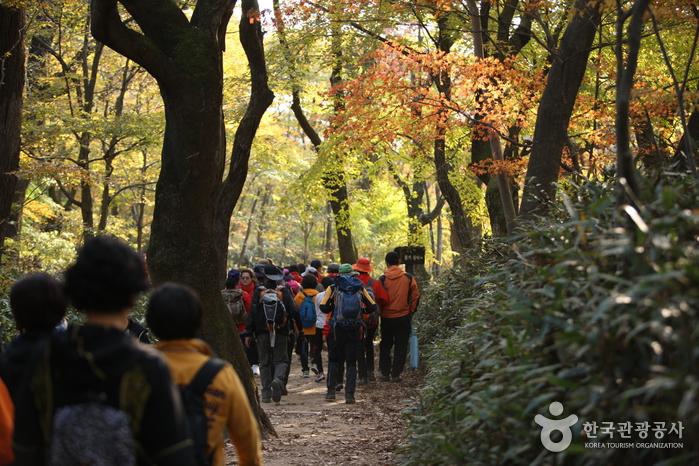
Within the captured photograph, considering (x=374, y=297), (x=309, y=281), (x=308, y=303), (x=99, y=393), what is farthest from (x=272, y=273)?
(x=99, y=393)

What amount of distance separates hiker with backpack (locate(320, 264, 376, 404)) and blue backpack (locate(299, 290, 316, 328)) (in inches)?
61.7

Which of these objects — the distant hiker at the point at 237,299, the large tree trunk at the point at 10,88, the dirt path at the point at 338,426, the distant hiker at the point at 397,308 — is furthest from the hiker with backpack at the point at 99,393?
the distant hiker at the point at 397,308

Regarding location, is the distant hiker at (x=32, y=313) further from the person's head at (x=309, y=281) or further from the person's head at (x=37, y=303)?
the person's head at (x=309, y=281)

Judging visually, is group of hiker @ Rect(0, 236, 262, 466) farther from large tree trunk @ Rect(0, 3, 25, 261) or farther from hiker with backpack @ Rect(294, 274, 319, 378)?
hiker with backpack @ Rect(294, 274, 319, 378)

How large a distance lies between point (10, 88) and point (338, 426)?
23.9ft

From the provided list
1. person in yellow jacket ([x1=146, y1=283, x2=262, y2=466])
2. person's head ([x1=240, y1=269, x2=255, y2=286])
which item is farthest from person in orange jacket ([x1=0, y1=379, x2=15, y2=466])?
person's head ([x1=240, y1=269, x2=255, y2=286])

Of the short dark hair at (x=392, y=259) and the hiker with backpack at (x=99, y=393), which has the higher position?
the short dark hair at (x=392, y=259)

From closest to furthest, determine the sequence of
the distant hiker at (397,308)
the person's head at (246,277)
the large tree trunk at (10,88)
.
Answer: the large tree trunk at (10,88), the person's head at (246,277), the distant hiker at (397,308)

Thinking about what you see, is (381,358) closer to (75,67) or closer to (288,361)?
Answer: (288,361)

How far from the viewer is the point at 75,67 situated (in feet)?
66.4

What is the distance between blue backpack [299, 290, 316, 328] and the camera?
12031 mm

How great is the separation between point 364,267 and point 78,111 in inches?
414

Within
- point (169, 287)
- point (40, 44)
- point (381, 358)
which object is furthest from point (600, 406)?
point (40, 44)

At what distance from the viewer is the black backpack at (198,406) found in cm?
270
